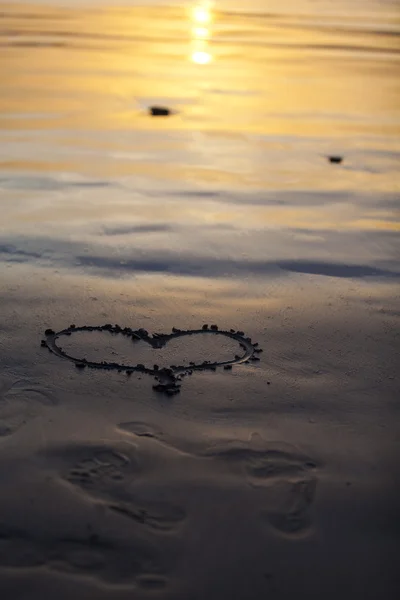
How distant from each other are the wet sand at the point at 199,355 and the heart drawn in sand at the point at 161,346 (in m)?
0.02

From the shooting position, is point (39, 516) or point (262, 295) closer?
point (39, 516)

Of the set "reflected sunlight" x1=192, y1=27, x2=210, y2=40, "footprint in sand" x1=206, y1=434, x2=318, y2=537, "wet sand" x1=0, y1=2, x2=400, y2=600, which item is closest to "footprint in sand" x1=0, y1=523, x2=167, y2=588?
"wet sand" x1=0, y1=2, x2=400, y2=600

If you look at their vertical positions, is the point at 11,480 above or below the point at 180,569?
above

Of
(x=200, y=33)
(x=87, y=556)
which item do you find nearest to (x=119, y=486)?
(x=87, y=556)

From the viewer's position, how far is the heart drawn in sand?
4293mm

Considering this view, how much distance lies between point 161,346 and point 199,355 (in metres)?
0.23

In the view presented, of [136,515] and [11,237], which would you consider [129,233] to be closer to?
[11,237]

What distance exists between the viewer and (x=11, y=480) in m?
3.37

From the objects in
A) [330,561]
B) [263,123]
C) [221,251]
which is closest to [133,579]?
[330,561]

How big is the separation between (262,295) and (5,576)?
2878mm

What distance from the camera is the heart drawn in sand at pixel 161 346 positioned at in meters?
4.29

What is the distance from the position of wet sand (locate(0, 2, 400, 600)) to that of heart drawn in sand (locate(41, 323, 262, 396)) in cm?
2

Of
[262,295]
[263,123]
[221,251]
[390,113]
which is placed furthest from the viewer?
[390,113]

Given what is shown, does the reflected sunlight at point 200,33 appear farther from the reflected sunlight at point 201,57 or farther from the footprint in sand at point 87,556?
the footprint in sand at point 87,556
